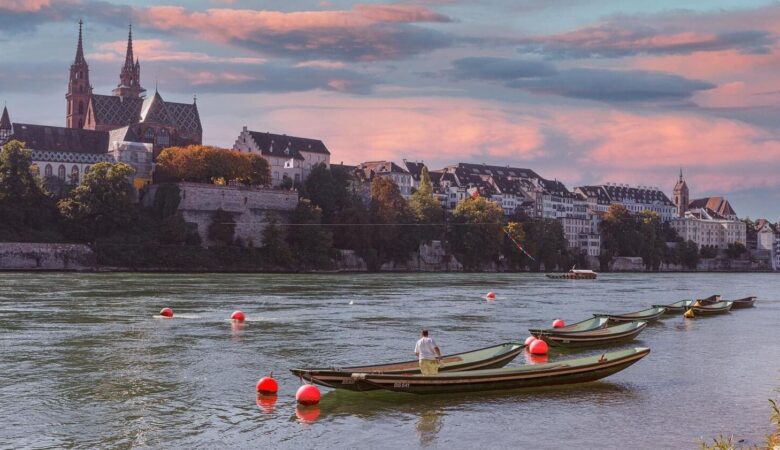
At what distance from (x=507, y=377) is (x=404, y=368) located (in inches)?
104

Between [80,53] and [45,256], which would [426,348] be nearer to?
[45,256]

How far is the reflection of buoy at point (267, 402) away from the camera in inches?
826

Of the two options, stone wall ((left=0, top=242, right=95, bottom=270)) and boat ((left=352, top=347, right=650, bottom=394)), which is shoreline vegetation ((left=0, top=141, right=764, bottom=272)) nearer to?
stone wall ((left=0, top=242, right=95, bottom=270))

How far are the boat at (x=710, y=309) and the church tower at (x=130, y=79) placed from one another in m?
130

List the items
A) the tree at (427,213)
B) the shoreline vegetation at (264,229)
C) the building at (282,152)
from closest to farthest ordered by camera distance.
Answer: the shoreline vegetation at (264,229) < the tree at (427,213) < the building at (282,152)

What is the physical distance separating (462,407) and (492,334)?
52.2ft

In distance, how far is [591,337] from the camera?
33.2 meters

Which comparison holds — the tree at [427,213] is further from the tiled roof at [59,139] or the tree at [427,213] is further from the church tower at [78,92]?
the church tower at [78,92]

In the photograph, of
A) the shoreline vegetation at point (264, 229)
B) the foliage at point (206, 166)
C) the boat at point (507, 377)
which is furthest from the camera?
the foliage at point (206, 166)

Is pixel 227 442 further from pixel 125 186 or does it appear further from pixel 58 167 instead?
pixel 58 167

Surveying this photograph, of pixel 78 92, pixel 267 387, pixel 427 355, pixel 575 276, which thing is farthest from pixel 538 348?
pixel 78 92

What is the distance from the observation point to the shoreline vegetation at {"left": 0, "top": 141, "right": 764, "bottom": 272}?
10231 cm

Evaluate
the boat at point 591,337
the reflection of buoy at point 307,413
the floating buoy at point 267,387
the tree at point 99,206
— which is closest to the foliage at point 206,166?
the tree at point 99,206

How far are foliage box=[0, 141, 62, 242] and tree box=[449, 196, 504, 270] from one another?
186 feet
